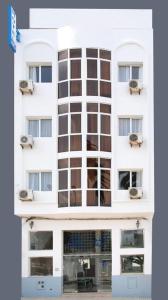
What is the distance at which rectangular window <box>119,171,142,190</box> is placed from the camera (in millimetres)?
30141

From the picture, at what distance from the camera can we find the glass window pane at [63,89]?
30234 millimetres

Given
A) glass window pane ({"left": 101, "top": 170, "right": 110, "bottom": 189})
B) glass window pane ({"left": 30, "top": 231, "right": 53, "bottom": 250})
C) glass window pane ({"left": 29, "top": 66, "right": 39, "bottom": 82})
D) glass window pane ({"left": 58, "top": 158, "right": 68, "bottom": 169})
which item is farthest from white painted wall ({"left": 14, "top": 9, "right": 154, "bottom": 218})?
glass window pane ({"left": 30, "top": 231, "right": 53, "bottom": 250})

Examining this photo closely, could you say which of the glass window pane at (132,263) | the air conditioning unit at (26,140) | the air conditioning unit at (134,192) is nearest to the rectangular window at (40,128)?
the air conditioning unit at (26,140)

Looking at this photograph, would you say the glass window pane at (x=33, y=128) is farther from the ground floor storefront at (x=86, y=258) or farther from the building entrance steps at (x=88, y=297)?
the building entrance steps at (x=88, y=297)

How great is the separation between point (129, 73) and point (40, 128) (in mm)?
5719

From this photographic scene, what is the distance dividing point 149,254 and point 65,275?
4.68 meters

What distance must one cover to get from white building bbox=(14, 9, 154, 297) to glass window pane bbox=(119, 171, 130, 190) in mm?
53

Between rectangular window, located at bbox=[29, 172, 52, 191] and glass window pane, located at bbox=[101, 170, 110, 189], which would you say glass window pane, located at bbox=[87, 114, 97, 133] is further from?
rectangular window, located at bbox=[29, 172, 52, 191]

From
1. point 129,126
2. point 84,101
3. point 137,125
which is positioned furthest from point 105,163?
point 84,101

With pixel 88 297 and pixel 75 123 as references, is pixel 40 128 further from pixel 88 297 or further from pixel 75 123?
pixel 88 297

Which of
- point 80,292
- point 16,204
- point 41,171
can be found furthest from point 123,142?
point 80,292

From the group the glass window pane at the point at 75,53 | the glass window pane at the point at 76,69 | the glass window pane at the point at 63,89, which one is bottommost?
the glass window pane at the point at 63,89

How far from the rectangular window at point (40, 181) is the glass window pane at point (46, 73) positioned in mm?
5141

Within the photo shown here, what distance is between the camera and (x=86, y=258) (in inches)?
1226
